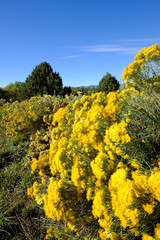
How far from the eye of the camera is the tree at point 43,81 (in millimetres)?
18172

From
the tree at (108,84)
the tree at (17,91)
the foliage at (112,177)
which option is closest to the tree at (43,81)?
the tree at (17,91)

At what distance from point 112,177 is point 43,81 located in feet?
56.6

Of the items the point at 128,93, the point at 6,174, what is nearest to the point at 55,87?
the point at 6,174

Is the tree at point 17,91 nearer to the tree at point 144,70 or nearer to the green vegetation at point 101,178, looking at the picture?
the green vegetation at point 101,178

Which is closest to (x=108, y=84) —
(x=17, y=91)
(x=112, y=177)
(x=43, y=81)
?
(x=43, y=81)

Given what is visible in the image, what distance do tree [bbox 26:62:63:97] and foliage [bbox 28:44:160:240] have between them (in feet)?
49.1

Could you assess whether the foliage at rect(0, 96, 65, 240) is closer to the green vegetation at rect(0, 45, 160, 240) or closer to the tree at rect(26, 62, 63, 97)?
the green vegetation at rect(0, 45, 160, 240)

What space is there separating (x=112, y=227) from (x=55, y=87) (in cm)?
1620

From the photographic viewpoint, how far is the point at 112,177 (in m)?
2.09

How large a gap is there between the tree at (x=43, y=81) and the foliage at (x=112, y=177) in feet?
49.1

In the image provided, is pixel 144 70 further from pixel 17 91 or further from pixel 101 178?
pixel 17 91

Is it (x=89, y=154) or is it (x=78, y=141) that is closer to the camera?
(x=89, y=154)

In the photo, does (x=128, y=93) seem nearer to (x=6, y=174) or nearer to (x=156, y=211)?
(x=156, y=211)

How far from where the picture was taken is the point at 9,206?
13.1ft
